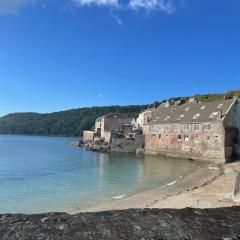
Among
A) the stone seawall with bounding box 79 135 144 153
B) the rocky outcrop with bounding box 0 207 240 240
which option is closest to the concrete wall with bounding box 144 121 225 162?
the stone seawall with bounding box 79 135 144 153

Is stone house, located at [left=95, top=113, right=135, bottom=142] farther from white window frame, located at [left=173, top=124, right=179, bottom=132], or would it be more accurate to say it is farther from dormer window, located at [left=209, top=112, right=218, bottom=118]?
dormer window, located at [left=209, top=112, right=218, bottom=118]

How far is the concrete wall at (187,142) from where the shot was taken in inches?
2185

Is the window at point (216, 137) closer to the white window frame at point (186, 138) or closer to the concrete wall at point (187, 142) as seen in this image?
the concrete wall at point (187, 142)

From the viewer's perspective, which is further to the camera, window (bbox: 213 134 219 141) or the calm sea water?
window (bbox: 213 134 219 141)

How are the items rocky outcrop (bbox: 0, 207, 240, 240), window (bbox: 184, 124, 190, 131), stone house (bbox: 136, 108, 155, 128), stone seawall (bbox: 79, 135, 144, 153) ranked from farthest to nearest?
1. stone house (bbox: 136, 108, 155, 128)
2. stone seawall (bbox: 79, 135, 144, 153)
3. window (bbox: 184, 124, 190, 131)
4. rocky outcrop (bbox: 0, 207, 240, 240)

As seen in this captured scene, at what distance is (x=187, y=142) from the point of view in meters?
62.1

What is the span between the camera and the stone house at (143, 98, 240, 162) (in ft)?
181

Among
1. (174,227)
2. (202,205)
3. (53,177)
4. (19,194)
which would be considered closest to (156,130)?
(53,177)

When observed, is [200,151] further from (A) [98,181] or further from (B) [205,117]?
(A) [98,181]

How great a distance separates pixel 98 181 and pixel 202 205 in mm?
16311

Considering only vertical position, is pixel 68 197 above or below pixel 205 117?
below

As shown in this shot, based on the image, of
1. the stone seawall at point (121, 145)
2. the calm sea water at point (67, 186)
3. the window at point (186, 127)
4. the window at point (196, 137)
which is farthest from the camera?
the stone seawall at point (121, 145)

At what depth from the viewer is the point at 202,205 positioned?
864 inches

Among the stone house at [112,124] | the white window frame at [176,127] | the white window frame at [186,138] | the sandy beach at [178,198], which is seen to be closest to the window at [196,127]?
the white window frame at [186,138]
